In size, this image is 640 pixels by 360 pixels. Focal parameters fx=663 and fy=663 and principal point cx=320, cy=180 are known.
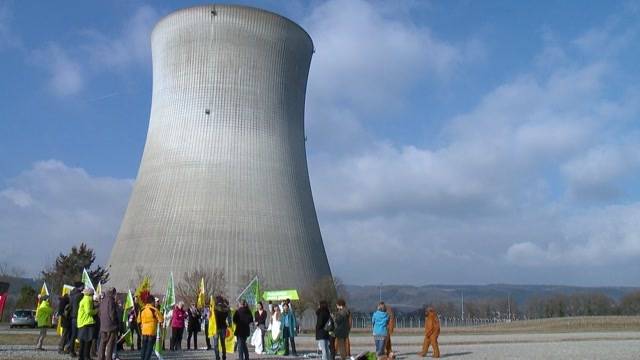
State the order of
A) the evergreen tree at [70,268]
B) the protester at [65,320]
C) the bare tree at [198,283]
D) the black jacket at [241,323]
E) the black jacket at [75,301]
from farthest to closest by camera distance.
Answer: the evergreen tree at [70,268], the bare tree at [198,283], the protester at [65,320], the black jacket at [75,301], the black jacket at [241,323]

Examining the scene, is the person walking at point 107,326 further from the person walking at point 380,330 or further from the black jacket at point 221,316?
the person walking at point 380,330

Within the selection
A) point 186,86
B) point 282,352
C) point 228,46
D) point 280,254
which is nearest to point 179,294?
point 280,254

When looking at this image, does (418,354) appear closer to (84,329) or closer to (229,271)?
(84,329)

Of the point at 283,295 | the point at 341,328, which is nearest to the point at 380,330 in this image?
the point at 341,328

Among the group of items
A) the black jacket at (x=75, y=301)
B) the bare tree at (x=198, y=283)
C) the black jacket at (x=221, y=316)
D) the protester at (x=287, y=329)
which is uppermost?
the bare tree at (x=198, y=283)

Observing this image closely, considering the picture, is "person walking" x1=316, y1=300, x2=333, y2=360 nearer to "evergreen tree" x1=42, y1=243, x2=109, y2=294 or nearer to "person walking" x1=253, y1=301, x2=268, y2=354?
"person walking" x1=253, y1=301, x2=268, y2=354

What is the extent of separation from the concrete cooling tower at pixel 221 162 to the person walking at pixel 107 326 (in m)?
14.1

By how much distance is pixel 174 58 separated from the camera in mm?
23203

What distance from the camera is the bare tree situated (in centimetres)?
2256

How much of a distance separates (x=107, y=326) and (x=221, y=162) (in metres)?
14.6

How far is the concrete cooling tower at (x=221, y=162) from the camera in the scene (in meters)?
22.4

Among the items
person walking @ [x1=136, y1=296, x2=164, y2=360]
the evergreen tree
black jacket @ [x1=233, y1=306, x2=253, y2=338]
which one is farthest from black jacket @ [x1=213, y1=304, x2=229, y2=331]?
the evergreen tree

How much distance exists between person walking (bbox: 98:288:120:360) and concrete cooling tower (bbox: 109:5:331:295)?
46.3 feet

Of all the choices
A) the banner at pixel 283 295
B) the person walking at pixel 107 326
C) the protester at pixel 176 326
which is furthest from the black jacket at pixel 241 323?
the banner at pixel 283 295
